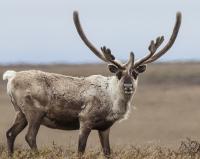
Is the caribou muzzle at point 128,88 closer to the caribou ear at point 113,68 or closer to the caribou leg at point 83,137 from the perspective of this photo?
the caribou ear at point 113,68

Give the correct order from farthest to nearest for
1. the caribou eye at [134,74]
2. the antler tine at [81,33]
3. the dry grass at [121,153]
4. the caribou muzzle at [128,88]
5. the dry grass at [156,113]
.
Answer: the dry grass at [156,113] → the antler tine at [81,33] → the caribou eye at [134,74] → the caribou muzzle at [128,88] → the dry grass at [121,153]

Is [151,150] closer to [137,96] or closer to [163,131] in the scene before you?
[163,131]

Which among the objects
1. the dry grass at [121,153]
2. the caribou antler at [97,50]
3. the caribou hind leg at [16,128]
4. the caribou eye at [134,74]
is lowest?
the dry grass at [121,153]

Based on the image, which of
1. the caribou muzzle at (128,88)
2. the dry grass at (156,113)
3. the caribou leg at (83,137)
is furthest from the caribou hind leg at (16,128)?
the caribou muzzle at (128,88)

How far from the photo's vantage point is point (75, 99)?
15.7 meters

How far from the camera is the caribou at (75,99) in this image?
15.5 meters

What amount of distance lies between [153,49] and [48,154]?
2.65 meters

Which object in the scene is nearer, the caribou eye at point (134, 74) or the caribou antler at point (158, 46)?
the caribou eye at point (134, 74)

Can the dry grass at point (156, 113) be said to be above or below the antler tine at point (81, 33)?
below

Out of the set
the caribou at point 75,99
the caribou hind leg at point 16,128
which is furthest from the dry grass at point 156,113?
the caribou at point 75,99

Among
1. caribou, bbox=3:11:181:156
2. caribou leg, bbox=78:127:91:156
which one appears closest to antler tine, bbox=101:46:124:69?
caribou, bbox=3:11:181:156

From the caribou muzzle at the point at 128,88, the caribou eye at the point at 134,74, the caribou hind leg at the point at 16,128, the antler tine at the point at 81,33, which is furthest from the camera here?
the antler tine at the point at 81,33

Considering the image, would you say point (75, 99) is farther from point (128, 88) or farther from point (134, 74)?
point (134, 74)

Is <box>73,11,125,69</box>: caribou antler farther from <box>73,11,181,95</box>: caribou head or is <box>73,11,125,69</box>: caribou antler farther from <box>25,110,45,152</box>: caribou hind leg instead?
<box>25,110,45,152</box>: caribou hind leg
